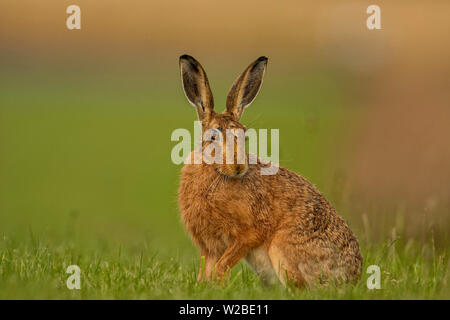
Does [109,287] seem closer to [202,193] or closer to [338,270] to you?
[202,193]

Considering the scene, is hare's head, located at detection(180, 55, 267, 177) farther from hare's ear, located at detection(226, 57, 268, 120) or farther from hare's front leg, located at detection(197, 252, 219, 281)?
hare's front leg, located at detection(197, 252, 219, 281)

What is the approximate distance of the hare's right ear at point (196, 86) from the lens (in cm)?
757

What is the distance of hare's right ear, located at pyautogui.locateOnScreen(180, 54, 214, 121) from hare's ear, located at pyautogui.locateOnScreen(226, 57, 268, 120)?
0.23 meters

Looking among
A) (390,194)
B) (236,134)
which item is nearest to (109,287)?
(236,134)

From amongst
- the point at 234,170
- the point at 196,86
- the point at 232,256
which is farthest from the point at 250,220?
the point at 196,86

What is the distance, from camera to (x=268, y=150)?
27.3ft

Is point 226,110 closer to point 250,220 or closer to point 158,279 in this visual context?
point 250,220

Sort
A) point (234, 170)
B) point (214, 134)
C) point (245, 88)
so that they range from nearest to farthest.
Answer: point (234, 170) < point (214, 134) < point (245, 88)

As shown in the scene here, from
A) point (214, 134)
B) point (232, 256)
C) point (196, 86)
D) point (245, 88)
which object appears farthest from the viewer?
point (245, 88)

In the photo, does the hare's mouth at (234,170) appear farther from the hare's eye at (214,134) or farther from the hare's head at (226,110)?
the hare's eye at (214,134)

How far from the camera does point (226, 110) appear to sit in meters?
7.73

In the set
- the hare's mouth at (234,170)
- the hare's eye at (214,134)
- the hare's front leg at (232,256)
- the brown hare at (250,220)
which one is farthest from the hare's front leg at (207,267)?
the hare's eye at (214,134)

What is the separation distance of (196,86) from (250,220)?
1.52 m
